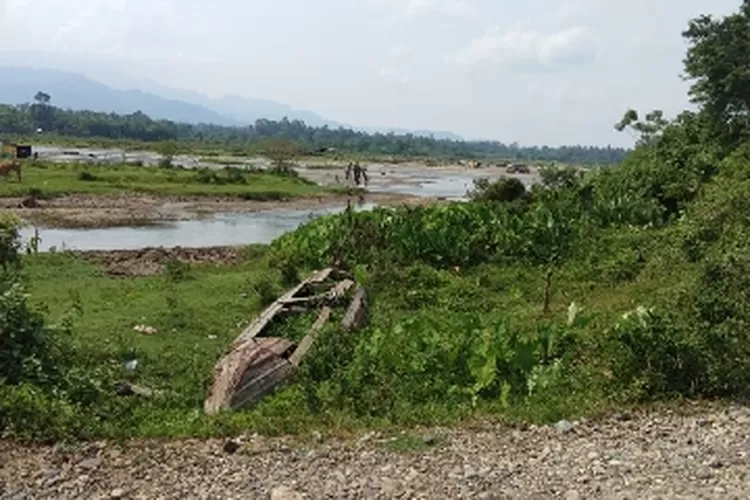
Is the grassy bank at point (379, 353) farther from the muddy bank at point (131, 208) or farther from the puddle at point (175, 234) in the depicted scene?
the muddy bank at point (131, 208)

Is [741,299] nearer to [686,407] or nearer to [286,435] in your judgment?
[686,407]

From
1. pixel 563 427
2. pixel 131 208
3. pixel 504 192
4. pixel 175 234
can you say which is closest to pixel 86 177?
pixel 131 208

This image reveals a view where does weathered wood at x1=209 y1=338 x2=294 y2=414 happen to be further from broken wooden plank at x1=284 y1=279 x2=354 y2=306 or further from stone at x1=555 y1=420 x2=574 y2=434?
broken wooden plank at x1=284 y1=279 x2=354 y2=306

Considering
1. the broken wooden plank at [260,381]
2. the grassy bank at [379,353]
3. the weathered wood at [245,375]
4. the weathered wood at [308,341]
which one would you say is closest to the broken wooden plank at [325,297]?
the grassy bank at [379,353]

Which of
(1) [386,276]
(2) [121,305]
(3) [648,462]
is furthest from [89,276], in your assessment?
(3) [648,462]

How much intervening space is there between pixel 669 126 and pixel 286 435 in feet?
77.7

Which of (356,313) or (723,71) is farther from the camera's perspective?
(723,71)

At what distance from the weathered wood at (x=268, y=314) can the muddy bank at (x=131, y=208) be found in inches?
578

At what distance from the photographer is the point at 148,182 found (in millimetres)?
49812

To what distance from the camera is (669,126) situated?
93.8 ft

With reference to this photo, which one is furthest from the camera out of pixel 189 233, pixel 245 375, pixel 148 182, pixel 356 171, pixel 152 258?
pixel 148 182

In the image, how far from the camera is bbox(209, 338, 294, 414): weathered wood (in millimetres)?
9398

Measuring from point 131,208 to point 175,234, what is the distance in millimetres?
8130

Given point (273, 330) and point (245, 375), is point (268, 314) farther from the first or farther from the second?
point (245, 375)
